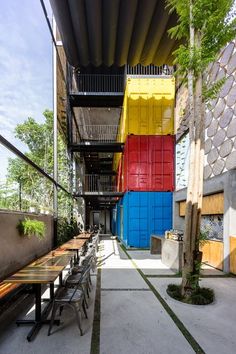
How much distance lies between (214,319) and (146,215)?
724 centimetres

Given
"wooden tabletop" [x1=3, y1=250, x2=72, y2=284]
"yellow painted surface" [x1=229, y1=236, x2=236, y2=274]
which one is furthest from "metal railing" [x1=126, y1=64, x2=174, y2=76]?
"wooden tabletop" [x1=3, y1=250, x2=72, y2=284]

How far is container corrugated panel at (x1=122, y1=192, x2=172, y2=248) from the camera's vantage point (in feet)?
34.0

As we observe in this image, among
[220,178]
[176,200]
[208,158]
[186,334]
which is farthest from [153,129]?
[186,334]

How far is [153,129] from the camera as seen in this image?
34.9ft

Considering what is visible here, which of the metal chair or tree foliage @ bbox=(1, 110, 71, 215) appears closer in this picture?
the metal chair

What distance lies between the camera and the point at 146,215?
10.4 meters

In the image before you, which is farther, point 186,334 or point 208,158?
point 208,158

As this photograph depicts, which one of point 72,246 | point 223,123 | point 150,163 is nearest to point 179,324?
point 72,246

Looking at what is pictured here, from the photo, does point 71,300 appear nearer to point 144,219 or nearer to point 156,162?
point 144,219

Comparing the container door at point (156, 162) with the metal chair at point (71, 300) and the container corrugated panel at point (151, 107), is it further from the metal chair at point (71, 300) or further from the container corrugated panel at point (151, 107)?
the metal chair at point (71, 300)

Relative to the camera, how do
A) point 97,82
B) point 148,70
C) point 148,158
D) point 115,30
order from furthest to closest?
point 97,82
point 148,70
point 148,158
point 115,30

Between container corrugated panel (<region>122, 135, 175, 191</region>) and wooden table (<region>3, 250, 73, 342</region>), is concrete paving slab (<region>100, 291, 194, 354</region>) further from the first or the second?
container corrugated panel (<region>122, 135, 175, 191</region>)

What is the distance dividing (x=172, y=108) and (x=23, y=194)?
8.22 meters

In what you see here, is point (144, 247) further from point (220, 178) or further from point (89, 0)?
point (89, 0)
